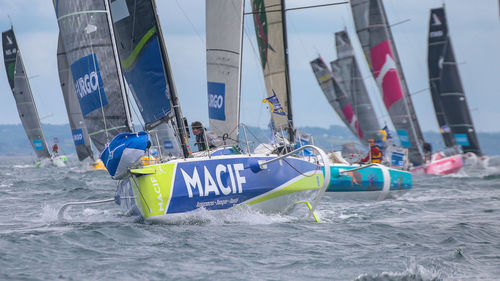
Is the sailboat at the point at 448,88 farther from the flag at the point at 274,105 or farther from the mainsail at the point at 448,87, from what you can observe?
the flag at the point at 274,105

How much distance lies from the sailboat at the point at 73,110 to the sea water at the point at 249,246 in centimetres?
1471

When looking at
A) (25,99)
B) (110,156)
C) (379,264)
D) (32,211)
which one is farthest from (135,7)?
(25,99)

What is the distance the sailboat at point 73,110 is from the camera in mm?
24500

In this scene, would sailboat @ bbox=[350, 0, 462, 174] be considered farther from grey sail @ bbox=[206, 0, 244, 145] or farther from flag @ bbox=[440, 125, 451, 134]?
grey sail @ bbox=[206, 0, 244, 145]

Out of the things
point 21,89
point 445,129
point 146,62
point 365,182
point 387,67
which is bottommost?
point 445,129

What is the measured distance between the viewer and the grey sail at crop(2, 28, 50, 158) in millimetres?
32906

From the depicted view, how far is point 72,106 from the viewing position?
86.1 feet

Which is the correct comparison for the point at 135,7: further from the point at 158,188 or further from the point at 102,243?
the point at 102,243

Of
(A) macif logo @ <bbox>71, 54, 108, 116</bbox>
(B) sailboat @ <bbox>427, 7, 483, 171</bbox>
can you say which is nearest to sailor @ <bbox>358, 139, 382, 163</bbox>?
(A) macif logo @ <bbox>71, 54, 108, 116</bbox>

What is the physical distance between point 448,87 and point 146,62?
19905 millimetres

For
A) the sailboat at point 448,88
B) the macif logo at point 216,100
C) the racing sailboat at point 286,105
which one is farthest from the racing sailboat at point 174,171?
the sailboat at point 448,88

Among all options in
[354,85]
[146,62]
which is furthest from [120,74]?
[354,85]

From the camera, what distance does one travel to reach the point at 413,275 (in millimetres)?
5566

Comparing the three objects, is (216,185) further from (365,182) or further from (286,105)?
(286,105)
